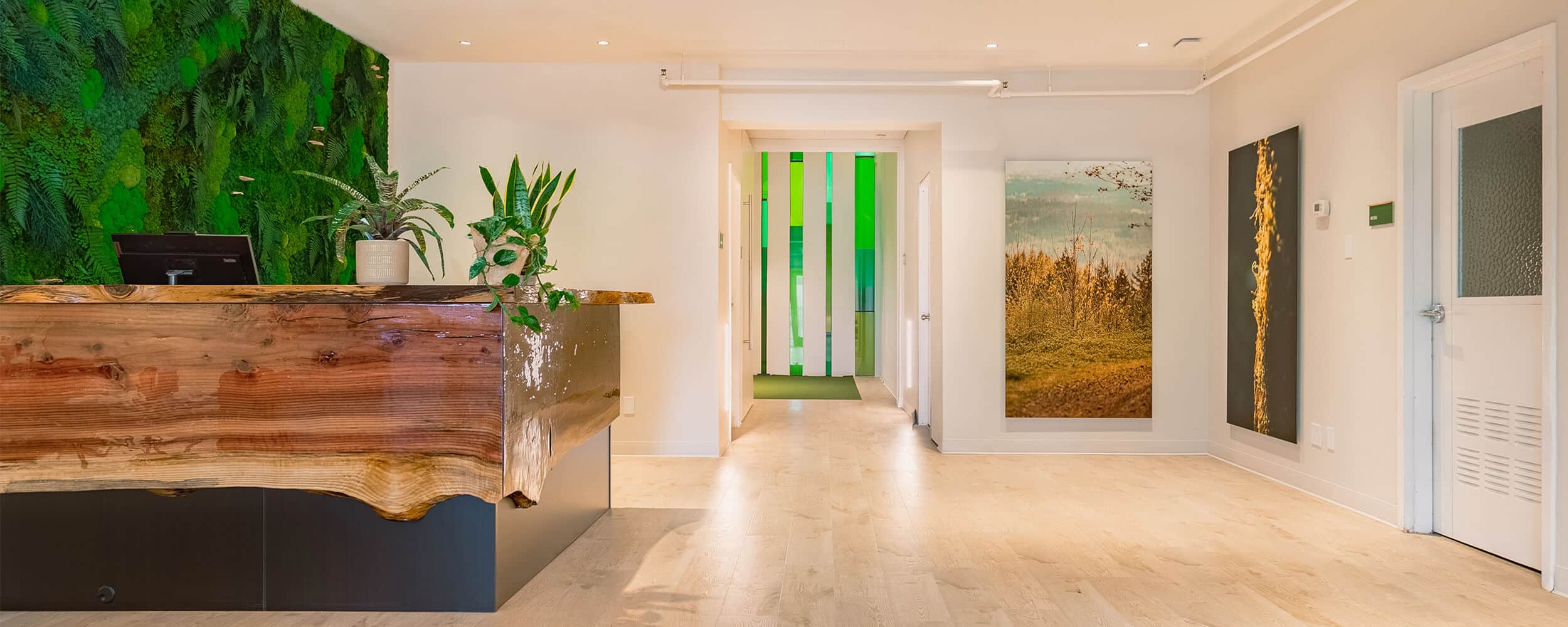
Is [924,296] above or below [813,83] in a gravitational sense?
below

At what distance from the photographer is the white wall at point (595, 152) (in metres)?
5.18

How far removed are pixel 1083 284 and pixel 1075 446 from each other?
1.02 metres

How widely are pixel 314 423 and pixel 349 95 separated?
10.2 feet

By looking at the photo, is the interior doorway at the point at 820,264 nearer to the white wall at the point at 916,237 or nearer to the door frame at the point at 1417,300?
the white wall at the point at 916,237

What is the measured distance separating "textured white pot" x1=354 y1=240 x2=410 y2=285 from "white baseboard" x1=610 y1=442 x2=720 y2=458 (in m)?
2.94

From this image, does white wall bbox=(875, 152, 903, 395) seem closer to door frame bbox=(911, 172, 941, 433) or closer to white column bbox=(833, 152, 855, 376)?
white column bbox=(833, 152, 855, 376)

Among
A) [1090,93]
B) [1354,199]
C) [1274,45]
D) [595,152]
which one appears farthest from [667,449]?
[1274,45]

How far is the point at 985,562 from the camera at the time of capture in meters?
3.01

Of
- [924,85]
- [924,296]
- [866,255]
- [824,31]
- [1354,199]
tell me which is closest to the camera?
[1354,199]

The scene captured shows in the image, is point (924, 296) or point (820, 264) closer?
point (924, 296)

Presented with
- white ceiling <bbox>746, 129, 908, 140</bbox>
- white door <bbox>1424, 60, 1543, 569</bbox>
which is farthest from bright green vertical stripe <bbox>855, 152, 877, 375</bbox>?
white door <bbox>1424, 60, 1543, 569</bbox>

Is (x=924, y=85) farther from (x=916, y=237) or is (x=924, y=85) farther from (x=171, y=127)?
(x=171, y=127)

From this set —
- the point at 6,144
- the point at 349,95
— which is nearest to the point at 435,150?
the point at 349,95

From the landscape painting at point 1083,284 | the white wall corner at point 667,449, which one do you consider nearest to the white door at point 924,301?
the landscape painting at point 1083,284
